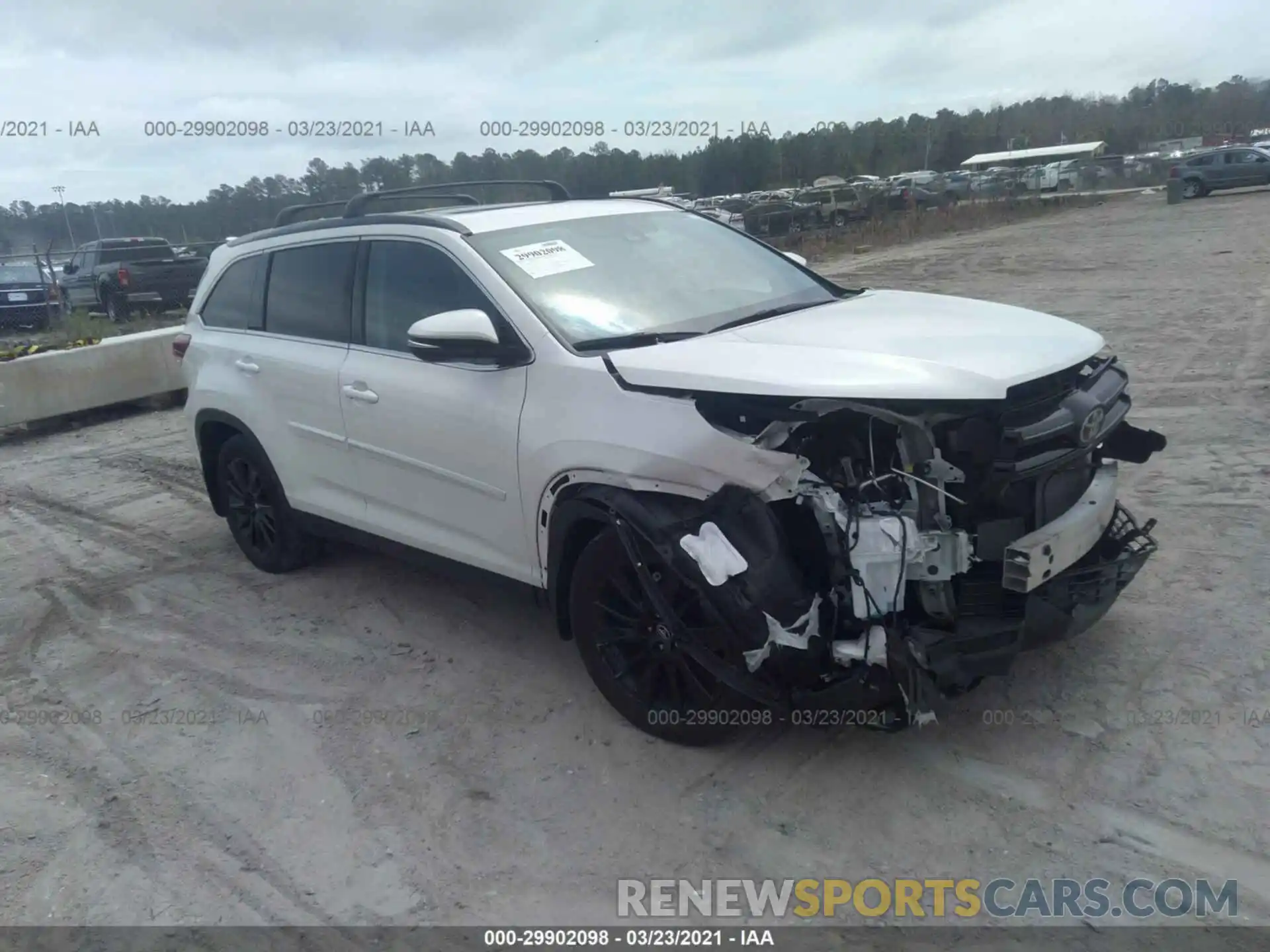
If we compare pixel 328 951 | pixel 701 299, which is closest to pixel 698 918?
pixel 328 951

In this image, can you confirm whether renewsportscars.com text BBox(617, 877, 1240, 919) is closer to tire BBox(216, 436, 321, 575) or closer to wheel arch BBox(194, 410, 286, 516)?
tire BBox(216, 436, 321, 575)

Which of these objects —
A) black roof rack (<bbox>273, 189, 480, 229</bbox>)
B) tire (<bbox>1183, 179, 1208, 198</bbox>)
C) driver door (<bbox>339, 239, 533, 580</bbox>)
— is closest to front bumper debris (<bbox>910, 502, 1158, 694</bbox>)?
driver door (<bbox>339, 239, 533, 580</bbox>)

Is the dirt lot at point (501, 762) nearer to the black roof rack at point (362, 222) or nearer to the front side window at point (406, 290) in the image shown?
the front side window at point (406, 290)

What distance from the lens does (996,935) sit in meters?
2.75

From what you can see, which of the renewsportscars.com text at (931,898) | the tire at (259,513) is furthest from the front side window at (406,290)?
the renewsportscars.com text at (931,898)

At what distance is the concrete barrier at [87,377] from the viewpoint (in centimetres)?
959

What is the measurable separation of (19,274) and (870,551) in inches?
780

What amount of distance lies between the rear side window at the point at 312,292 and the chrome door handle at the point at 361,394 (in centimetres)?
27

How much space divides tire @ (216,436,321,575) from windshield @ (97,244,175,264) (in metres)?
14.1

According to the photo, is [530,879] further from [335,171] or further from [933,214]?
[933,214]

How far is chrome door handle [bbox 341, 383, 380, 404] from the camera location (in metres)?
4.43

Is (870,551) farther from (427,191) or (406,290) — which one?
(427,191)

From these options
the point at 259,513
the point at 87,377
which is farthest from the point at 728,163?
the point at 259,513

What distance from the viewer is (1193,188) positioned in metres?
31.9
